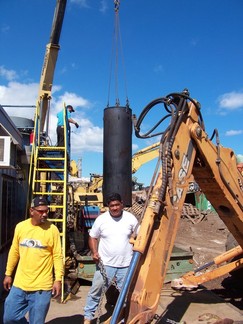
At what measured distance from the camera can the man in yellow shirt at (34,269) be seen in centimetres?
400

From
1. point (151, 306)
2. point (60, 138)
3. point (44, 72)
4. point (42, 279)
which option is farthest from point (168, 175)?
point (44, 72)

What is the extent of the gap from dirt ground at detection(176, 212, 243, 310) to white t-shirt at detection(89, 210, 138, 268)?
11.4 ft

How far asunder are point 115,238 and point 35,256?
1.15m

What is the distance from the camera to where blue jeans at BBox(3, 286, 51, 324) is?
396cm

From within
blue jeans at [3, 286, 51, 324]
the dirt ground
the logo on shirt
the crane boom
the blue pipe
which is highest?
the crane boom

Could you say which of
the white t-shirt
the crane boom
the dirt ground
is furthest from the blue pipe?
the crane boom

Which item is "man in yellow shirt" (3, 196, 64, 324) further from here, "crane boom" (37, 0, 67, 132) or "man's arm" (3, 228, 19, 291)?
"crane boom" (37, 0, 67, 132)

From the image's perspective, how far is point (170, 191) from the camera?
3748 millimetres

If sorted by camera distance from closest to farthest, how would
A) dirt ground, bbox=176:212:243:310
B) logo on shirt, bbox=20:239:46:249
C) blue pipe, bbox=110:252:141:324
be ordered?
1. blue pipe, bbox=110:252:141:324
2. logo on shirt, bbox=20:239:46:249
3. dirt ground, bbox=176:212:243:310

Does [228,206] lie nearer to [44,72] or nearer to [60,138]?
[60,138]

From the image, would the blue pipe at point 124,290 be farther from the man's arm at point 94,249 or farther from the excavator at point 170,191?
the man's arm at point 94,249

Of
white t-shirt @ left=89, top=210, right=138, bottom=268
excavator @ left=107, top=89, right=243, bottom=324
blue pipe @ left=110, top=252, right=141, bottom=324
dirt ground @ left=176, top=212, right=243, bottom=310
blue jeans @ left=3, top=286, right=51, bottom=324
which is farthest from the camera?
dirt ground @ left=176, top=212, right=243, bottom=310

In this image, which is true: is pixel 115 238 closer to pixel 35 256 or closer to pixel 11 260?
pixel 35 256

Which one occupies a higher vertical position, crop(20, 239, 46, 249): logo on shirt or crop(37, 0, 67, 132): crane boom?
crop(37, 0, 67, 132): crane boom
